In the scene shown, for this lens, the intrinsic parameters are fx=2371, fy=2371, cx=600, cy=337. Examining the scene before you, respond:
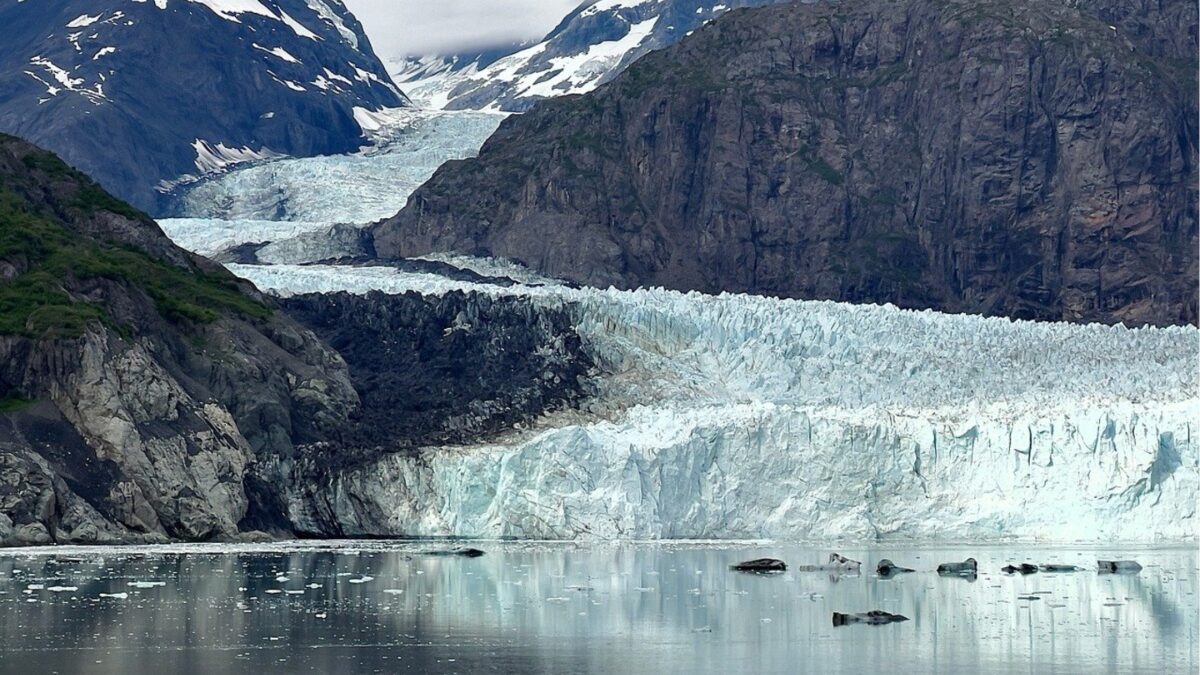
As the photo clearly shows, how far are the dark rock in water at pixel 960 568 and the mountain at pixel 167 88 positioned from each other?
3681 inches

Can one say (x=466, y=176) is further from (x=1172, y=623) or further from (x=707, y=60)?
(x=1172, y=623)

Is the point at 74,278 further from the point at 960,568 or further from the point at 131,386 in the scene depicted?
the point at 960,568

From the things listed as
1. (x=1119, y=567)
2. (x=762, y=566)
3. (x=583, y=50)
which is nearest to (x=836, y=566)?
(x=762, y=566)

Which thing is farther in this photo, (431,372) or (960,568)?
(431,372)

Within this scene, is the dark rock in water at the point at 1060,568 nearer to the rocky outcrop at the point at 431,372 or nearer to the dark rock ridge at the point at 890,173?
the rocky outcrop at the point at 431,372

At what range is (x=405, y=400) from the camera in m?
76.4

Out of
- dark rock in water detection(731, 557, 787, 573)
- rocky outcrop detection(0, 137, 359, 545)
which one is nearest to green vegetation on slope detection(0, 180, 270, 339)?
rocky outcrop detection(0, 137, 359, 545)

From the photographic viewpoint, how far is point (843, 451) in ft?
221

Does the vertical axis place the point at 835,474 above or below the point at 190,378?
below

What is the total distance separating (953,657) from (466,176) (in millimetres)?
79174

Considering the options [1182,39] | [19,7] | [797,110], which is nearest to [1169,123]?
[1182,39]

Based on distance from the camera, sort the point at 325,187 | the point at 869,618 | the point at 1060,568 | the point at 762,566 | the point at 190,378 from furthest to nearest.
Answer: the point at 325,187, the point at 190,378, the point at 1060,568, the point at 762,566, the point at 869,618

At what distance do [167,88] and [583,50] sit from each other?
40003mm

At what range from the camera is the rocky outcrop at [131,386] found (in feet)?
206
